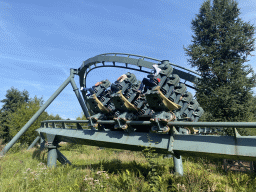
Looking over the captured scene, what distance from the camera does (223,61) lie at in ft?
53.0

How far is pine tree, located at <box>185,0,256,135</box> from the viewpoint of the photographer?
1448 cm

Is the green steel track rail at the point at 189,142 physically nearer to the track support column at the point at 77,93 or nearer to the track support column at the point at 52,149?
the track support column at the point at 52,149

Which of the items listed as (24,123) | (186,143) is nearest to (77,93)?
(24,123)

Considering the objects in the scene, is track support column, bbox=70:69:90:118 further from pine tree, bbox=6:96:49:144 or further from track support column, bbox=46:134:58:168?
track support column, bbox=46:134:58:168

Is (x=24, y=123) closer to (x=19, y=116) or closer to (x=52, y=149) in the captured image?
(x=19, y=116)

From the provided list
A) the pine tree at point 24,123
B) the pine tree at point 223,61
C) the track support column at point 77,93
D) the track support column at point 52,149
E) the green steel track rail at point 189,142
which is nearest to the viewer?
the green steel track rail at point 189,142

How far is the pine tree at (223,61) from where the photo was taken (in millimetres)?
14484

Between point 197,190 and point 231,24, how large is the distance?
1645cm

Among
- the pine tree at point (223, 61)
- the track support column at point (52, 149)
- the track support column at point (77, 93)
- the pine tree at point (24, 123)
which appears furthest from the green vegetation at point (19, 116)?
the pine tree at point (223, 61)

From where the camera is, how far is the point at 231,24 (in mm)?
16547

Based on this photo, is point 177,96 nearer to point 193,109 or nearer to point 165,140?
point 165,140

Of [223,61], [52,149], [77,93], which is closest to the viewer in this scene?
[52,149]

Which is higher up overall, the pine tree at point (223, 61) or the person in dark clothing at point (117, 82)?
the pine tree at point (223, 61)

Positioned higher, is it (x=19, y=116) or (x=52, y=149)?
(x=19, y=116)
